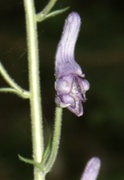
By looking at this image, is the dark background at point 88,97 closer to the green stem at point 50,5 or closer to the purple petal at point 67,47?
the purple petal at point 67,47

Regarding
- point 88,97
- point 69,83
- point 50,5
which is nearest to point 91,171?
point 69,83

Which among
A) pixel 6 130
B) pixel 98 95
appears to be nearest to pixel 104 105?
pixel 98 95

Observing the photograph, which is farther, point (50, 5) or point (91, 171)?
point (91, 171)

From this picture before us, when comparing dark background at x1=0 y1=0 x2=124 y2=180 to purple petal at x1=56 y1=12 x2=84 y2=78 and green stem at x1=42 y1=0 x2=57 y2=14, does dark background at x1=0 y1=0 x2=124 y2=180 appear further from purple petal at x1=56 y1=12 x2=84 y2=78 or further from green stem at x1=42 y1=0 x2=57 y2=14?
green stem at x1=42 y1=0 x2=57 y2=14

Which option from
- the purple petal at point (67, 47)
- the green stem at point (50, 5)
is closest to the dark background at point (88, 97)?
the purple petal at point (67, 47)

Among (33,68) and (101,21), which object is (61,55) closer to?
(33,68)

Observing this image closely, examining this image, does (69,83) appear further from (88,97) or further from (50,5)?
(88,97)
